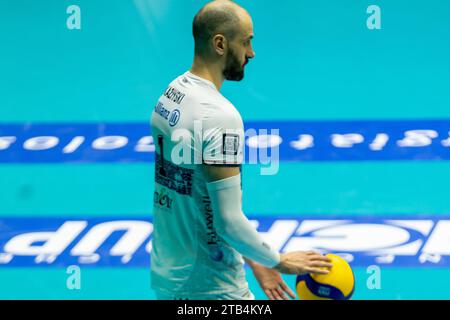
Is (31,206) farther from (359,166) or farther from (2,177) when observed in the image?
(359,166)

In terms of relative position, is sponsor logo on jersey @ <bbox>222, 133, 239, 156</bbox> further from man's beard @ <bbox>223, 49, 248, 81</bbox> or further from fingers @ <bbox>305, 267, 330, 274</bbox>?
fingers @ <bbox>305, 267, 330, 274</bbox>

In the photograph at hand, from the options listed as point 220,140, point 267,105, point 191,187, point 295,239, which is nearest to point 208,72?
point 220,140

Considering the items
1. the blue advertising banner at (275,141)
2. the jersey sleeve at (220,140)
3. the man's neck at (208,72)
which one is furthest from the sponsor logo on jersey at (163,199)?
the blue advertising banner at (275,141)

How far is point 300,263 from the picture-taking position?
111 inches

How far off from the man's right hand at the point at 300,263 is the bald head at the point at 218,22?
0.84m

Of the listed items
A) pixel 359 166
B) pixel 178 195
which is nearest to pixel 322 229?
pixel 359 166

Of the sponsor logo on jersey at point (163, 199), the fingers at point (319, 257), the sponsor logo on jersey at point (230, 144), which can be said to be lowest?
the fingers at point (319, 257)

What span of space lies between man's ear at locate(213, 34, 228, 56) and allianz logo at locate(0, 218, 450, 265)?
2.52 m

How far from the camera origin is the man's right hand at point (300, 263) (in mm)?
2805

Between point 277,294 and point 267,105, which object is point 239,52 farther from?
point 267,105

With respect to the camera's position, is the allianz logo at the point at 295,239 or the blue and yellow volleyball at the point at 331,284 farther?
the allianz logo at the point at 295,239

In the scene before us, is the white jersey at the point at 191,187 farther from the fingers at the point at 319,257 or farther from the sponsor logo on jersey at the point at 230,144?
the fingers at the point at 319,257

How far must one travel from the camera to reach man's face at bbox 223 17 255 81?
9.23ft

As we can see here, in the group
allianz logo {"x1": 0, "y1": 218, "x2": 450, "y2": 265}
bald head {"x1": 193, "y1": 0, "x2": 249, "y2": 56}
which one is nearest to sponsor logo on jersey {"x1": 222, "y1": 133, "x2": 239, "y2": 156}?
bald head {"x1": 193, "y1": 0, "x2": 249, "y2": 56}
